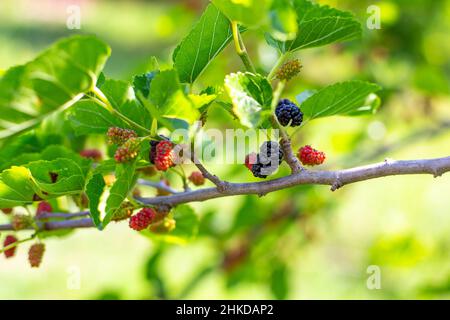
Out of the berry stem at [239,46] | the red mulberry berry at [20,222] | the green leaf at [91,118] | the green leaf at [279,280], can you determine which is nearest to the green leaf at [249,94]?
the berry stem at [239,46]

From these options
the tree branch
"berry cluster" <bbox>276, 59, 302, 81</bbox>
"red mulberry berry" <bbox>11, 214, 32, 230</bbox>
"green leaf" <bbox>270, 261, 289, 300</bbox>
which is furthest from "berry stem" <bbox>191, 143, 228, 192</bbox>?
"green leaf" <bbox>270, 261, 289, 300</bbox>

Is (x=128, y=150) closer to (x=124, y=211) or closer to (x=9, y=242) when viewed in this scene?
(x=124, y=211)

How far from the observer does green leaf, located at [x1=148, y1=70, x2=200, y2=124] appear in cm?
49

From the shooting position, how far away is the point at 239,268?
1258 millimetres

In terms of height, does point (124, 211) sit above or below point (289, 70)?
below

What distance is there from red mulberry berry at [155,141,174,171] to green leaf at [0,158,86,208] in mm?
92

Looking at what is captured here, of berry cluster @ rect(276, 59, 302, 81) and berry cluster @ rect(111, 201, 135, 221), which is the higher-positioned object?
berry cluster @ rect(276, 59, 302, 81)

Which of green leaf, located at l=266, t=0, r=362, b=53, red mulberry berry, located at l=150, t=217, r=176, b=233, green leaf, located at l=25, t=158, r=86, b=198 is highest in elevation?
green leaf, located at l=266, t=0, r=362, b=53

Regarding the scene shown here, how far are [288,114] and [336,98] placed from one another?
2.2 inches

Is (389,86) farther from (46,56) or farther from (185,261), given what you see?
(185,261)

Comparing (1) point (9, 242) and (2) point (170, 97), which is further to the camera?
(1) point (9, 242)

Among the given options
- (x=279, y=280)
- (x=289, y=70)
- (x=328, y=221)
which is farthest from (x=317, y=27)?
(x=328, y=221)

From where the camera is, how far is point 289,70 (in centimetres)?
56

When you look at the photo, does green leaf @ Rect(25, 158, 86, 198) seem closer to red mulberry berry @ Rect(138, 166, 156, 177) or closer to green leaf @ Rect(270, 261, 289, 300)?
red mulberry berry @ Rect(138, 166, 156, 177)
